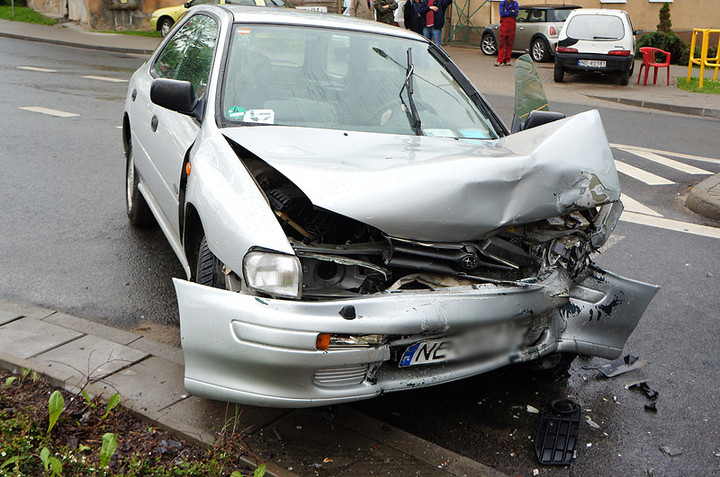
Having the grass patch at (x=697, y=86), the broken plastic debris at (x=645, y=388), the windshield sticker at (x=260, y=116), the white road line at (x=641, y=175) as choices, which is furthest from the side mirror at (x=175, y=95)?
the grass patch at (x=697, y=86)

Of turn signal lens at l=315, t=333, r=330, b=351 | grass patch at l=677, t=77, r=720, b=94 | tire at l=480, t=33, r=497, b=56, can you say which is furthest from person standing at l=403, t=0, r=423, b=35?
turn signal lens at l=315, t=333, r=330, b=351

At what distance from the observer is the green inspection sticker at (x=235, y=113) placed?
14.0 feet

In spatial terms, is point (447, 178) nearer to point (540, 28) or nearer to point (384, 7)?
point (384, 7)

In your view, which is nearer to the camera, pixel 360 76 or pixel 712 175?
pixel 360 76

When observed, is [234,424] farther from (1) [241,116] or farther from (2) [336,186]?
(1) [241,116]

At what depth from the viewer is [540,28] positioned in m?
24.2

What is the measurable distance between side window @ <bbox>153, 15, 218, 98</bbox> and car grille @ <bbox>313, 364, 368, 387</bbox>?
2144mm

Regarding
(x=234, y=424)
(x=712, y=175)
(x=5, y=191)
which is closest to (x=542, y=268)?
(x=234, y=424)

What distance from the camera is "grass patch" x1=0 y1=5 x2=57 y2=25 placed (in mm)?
28292

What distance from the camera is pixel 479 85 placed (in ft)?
59.7

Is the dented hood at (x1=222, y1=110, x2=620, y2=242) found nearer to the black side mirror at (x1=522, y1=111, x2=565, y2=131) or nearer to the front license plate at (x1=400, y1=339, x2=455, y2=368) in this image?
the front license plate at (x1=400, y1=339, x2=455, y2=368)

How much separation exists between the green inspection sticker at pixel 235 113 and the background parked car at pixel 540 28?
2073 centimetres

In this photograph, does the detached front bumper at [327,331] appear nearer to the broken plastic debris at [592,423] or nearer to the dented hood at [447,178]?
the dented hood at [447,178]

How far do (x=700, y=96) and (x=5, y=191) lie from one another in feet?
48.2
